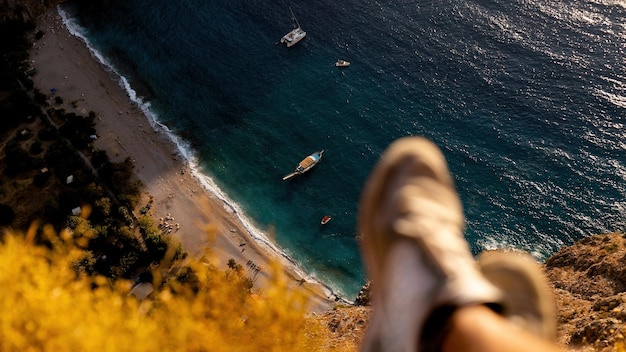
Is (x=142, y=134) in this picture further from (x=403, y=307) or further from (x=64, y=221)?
(x=403, y=307)

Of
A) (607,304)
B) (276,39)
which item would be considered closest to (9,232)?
(276,39)

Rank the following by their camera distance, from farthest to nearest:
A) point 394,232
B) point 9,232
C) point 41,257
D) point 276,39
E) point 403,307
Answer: point 276,39, point 9,232, point 41,257, point 394,232, point 403,307

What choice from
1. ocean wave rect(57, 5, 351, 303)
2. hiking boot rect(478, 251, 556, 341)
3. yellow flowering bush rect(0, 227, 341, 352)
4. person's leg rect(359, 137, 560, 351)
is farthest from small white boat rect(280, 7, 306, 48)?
hiking boot rect(478, 251, 556, 341)

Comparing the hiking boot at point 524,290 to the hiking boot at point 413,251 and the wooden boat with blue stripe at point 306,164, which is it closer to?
the hiking boot at point 413,251

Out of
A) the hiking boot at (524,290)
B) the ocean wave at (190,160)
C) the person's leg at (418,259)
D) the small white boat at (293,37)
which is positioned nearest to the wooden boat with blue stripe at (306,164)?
the ocean wave at (190,160)

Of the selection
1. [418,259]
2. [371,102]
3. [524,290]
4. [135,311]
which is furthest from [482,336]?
[371,102]

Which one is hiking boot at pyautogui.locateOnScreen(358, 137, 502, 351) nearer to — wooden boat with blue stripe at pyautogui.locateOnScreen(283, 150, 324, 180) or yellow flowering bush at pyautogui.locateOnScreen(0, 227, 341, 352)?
yellow flowering bush at pyautogui.locateOnScreen(0, 227, 341, 352)

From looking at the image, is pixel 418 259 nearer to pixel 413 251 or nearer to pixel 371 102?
pixel 413 251
